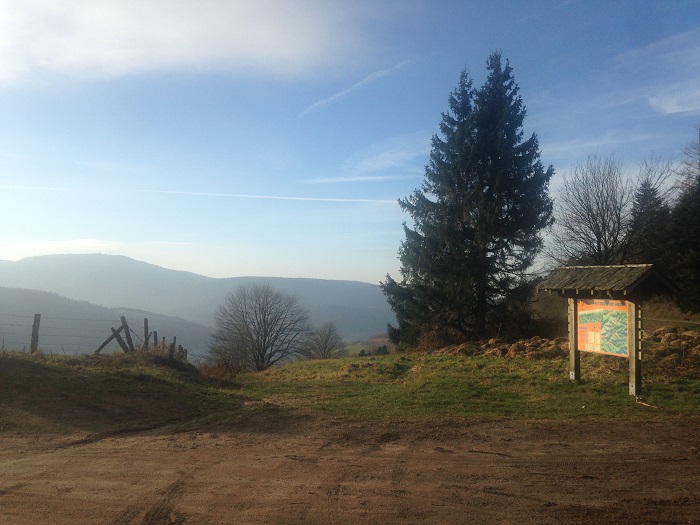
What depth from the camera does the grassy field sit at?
10695 mm

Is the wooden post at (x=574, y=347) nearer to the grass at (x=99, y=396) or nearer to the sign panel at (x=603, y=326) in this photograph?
the sign panel at (x=603, y=326)

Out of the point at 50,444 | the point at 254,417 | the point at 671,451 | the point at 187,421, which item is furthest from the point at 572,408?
the point at 50,444

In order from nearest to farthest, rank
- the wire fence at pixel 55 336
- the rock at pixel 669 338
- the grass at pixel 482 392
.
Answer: the grass at pixel 482 392 < the rock at pixel 669 338 < the wire fence at pixel 55 336

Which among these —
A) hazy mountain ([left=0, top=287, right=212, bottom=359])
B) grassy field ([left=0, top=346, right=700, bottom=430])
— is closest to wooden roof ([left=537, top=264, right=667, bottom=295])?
grassy field ([left=0, top=346, right=700, bottom=430])

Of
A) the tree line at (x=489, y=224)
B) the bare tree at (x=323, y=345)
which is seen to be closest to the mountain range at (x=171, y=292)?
the bare tree at (x=323, y=345)

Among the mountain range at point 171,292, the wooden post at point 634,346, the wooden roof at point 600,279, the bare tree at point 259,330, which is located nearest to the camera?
the wooden roof at point 600,279

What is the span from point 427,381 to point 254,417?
5.77m

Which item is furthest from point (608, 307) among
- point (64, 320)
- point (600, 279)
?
point (64, 320)

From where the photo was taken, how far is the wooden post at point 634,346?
→ 38.2 ft

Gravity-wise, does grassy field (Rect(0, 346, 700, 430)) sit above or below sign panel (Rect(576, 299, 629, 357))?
below

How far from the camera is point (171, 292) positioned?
5300 inches

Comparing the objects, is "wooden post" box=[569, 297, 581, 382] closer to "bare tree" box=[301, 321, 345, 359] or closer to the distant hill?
"bare tree" box=[301, 321, 345, 359]

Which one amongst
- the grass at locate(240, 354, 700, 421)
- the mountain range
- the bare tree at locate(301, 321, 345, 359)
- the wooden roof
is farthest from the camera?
Answer: the mountain range

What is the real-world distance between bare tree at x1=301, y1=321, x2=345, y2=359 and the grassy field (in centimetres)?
4247
